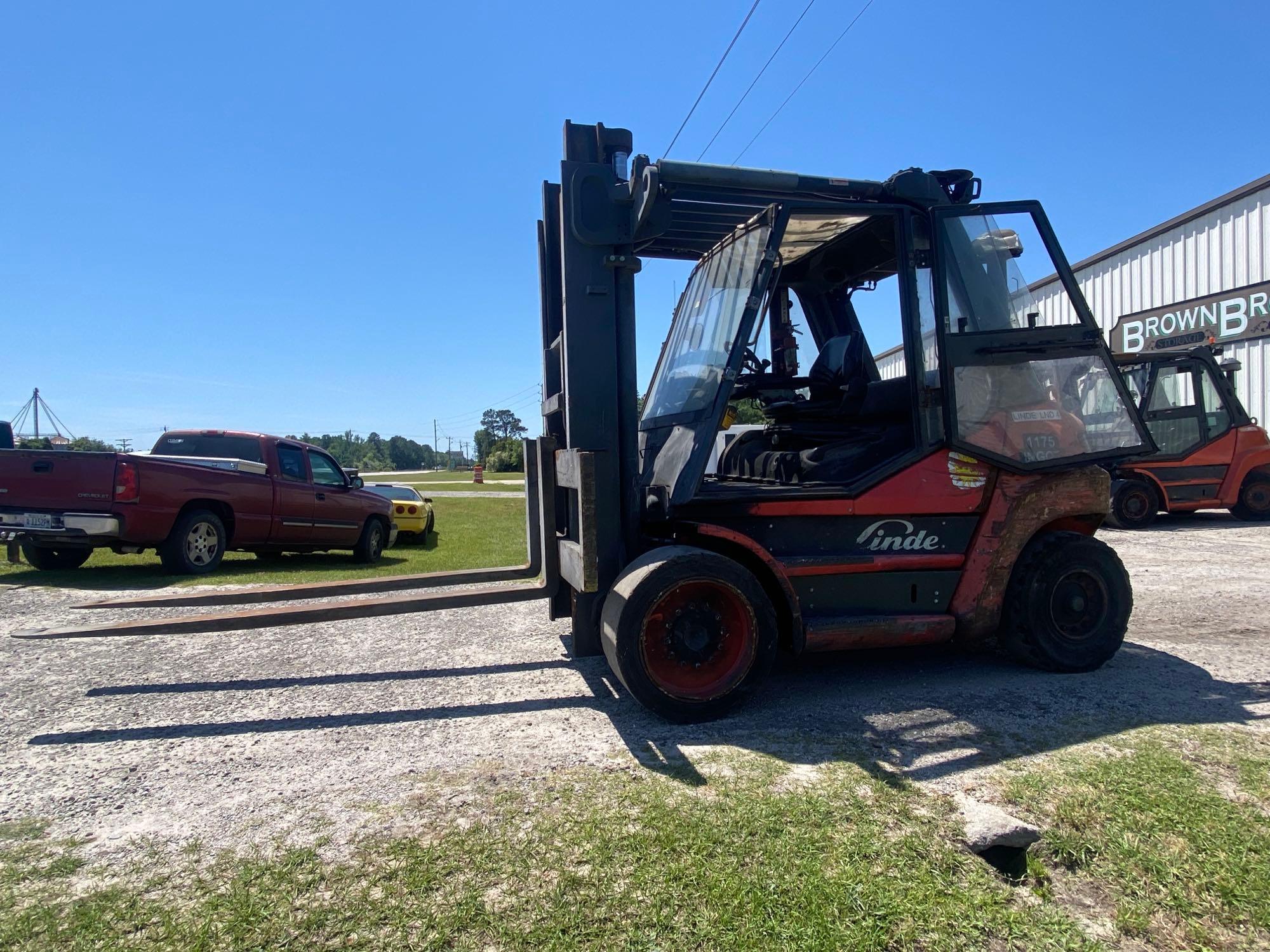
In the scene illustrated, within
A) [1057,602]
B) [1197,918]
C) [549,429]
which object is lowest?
[1197,918]

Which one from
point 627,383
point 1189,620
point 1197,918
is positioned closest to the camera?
point 1197,918

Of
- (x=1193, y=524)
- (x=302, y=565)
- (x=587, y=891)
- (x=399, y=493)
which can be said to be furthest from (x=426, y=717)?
(x=1193, y=524)

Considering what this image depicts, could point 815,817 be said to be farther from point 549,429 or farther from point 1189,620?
point 1189,620

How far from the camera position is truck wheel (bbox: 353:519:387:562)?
1246 cm

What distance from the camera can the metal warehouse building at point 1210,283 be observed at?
1789 cm

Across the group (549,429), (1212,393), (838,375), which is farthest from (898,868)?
(1212,393)

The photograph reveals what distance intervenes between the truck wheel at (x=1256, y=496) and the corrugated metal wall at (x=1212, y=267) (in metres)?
4.90

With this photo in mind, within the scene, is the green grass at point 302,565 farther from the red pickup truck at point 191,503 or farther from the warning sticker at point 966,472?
the warning sticker at point 966,472

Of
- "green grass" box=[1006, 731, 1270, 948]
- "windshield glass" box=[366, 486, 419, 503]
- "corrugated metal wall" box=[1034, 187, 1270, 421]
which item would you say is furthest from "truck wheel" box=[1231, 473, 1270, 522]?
"windshield glass" box=[366, 486, 419, 503]

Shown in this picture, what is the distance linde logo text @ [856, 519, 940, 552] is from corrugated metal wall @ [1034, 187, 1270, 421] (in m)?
15.9

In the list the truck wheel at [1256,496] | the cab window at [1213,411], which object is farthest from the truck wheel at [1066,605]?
the truck wheel at [1256,496]

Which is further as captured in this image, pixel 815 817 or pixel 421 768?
pixel 421 768

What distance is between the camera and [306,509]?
11.5m

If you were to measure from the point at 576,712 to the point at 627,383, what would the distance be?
1955mm
